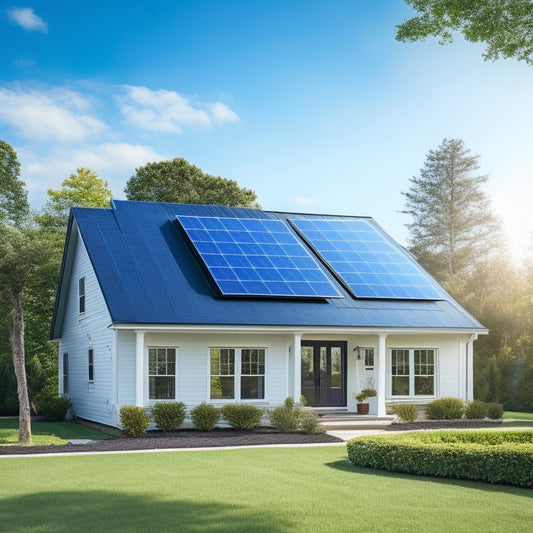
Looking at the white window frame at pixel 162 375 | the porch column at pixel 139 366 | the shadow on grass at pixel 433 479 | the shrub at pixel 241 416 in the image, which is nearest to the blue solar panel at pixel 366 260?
the shrub at pixel 241 416

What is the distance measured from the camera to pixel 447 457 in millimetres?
12781

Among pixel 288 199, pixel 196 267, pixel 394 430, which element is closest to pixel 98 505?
pixel 394 430

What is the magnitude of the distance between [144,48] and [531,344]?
63.4ft

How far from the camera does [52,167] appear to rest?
46031 millimetres

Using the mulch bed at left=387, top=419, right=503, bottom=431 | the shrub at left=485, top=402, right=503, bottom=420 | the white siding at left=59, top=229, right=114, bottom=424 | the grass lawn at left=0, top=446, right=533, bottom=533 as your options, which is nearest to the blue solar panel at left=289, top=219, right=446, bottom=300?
the shrub at left=485, top=402, right=503, bottom=420

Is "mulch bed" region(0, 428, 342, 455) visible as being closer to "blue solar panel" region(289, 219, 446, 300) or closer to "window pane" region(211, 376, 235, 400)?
"window pane" region(211, 376, 235, 400)

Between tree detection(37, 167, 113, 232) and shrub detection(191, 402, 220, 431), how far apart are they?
25.8 meters

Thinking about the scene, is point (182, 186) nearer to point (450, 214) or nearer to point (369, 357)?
point (450, 214)

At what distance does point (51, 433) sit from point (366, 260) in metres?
11.2

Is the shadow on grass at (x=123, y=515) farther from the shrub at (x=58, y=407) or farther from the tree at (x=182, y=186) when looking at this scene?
the tree at (x=182, y=186)

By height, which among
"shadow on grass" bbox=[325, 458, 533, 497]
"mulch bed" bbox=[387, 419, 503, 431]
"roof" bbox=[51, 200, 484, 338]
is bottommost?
"mulch bed" bbox=[387, 419, 503, 431]

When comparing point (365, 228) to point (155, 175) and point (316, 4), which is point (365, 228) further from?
point (155, 175)

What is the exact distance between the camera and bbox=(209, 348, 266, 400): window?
70.9ft

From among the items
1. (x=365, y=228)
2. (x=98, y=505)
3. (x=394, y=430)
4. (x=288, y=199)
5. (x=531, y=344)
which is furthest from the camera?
(x=288, y=199)
